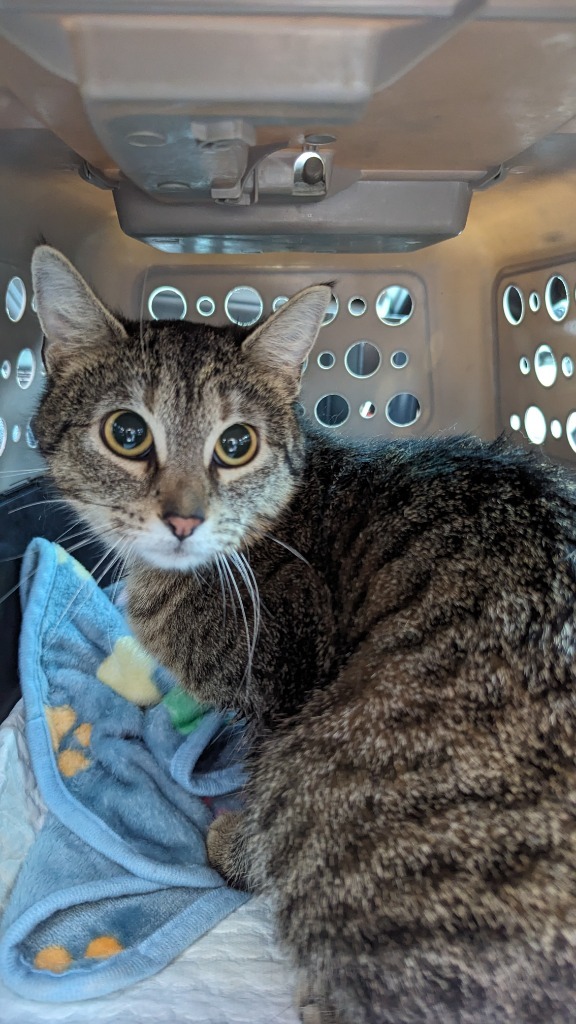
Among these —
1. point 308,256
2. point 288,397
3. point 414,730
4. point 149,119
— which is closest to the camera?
point 414,730

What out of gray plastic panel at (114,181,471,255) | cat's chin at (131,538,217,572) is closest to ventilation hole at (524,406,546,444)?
gray plastic panel at (114,181,471,255)

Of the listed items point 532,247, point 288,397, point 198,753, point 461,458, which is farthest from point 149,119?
point 198,753

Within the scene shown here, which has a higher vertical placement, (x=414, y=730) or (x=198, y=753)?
(x=414, y=730)

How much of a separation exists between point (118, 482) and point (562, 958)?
832mm

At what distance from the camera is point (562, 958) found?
2.64ft


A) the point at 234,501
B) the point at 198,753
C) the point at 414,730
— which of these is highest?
the point at 234,501

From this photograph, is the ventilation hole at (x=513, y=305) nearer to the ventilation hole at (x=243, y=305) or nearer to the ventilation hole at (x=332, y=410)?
the ventilation hole at (x=332, y=410)

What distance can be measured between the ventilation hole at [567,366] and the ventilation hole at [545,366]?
0.09 feet

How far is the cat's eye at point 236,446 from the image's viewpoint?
123cm

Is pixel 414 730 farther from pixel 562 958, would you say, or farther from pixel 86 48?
pixel 86 48

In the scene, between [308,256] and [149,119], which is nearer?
[149,119]

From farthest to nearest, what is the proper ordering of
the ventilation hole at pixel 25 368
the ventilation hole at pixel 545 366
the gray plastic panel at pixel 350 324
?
1. the gray plastic panel at pixel 350 324
2. the ventilation hole at pixel 545 366
3. the ventilation hole at pixel 25 368

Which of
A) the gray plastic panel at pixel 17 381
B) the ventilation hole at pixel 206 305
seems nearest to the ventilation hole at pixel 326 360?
the ventilation hole at pixel 206 305

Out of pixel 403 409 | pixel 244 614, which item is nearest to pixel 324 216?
pixel 403 409
